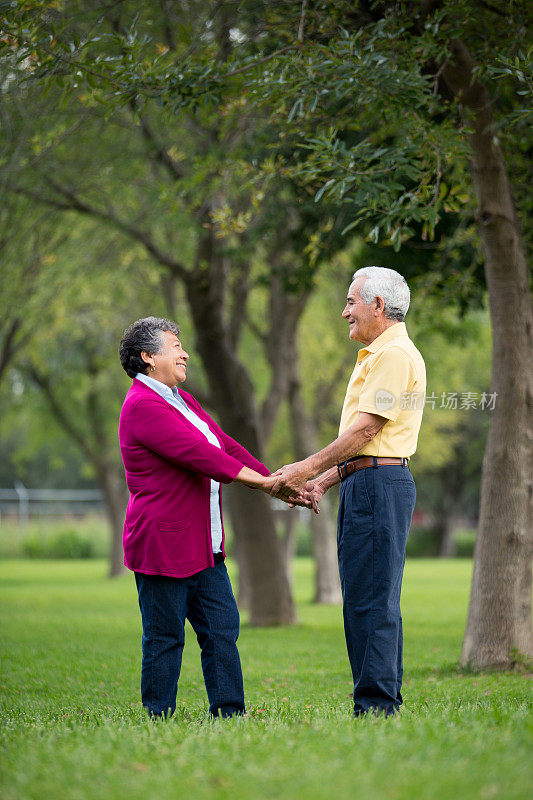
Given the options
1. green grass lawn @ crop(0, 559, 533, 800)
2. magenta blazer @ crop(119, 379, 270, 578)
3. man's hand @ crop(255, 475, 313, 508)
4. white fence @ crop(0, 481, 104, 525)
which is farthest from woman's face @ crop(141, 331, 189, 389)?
white fence @ crop(0, 481, 104, 525)

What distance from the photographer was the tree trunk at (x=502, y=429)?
813cm

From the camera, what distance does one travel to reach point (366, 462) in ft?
16.1

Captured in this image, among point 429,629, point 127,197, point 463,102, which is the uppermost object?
point 127,197

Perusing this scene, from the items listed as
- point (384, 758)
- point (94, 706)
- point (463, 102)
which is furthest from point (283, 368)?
point (384, 758)

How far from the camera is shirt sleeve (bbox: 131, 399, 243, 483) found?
5027 millimetres

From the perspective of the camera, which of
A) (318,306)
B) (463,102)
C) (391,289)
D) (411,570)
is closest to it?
(391,289)

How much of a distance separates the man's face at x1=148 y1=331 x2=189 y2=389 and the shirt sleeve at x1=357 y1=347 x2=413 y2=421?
3.67 ft

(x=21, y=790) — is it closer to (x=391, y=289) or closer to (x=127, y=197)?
(x=391, y=289)

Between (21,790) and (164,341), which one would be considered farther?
(164,341)

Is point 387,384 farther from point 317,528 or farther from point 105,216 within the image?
point 317,528

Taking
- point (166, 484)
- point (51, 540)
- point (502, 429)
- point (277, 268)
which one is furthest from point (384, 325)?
point (51, 540)

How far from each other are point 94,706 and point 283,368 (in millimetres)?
10652

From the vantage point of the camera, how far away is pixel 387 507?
4.80 metres

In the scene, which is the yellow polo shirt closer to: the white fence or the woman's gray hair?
the woman's gray hair
